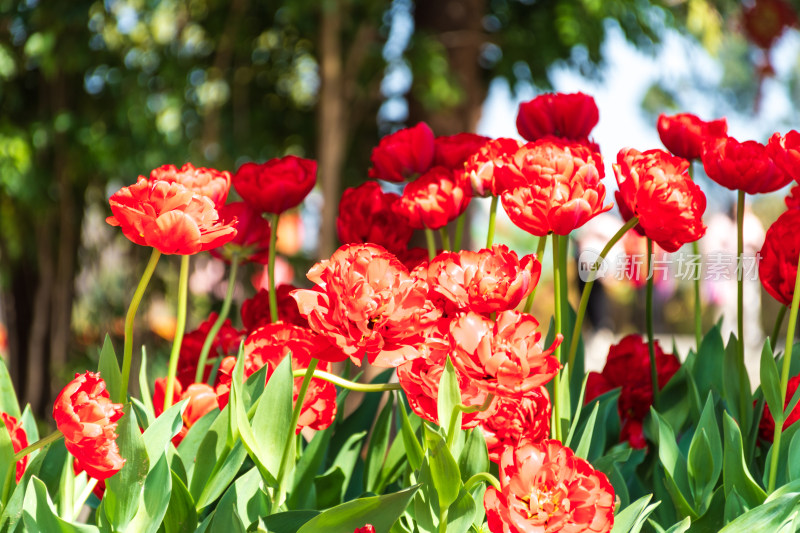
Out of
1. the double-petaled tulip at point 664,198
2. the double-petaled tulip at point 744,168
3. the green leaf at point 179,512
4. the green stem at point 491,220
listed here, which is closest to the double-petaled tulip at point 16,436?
the green leaf at point 179,512

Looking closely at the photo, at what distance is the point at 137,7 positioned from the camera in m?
3.21

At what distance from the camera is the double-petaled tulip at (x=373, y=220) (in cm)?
91

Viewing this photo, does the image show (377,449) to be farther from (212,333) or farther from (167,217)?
(167,217)

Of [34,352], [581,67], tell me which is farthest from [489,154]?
[34,352]

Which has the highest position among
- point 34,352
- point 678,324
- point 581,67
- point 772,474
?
point 581,67

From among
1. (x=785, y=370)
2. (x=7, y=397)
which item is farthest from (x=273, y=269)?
(x=785, y=370)

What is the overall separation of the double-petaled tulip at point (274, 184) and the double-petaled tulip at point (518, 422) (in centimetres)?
33

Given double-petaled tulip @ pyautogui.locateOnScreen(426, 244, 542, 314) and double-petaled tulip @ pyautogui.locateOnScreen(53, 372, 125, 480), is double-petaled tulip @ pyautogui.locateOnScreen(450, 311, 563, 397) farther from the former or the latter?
double-petaled tulip @ pyautogui.locateOnScreen(53, 372, 125, 480)

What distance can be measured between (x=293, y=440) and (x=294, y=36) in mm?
3535

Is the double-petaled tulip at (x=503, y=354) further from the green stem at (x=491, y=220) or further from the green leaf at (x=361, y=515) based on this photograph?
→ the green stem at (x=491, y=220)

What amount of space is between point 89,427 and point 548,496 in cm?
34

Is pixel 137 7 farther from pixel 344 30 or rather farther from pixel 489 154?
pixel 489 154

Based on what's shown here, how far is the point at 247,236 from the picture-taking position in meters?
0.97

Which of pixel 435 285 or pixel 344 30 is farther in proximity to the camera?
pixel 344 30
